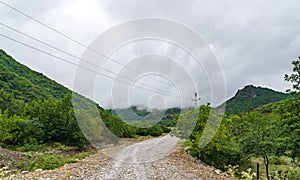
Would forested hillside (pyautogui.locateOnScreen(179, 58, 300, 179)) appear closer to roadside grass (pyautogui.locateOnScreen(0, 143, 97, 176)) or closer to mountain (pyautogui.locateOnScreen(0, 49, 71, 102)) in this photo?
roadside grass (pyautogui.locateOnScreen(0, 143, 97, 176))

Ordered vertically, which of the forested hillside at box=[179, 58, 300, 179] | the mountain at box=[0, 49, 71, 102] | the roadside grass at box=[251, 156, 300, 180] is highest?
the mountain at box=[0, 49, 71, 102]

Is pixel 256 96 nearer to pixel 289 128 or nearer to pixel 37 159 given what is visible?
pixel 289 128

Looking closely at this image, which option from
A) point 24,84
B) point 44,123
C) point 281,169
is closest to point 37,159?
point 44,123

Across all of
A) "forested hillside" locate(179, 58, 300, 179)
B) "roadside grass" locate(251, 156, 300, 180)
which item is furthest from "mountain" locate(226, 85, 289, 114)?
"forested hillside" locate(179, 58, 300, 179)

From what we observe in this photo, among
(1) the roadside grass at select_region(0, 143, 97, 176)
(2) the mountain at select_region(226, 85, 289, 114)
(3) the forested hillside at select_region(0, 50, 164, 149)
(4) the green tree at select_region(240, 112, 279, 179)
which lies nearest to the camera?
(4) the green tree at select_region(240, 112, 279, 179)

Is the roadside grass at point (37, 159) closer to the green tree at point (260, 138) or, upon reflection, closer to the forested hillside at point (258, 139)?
the forested hillside at point (258, 139)

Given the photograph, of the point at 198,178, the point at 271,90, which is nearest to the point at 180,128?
the point at 198,178

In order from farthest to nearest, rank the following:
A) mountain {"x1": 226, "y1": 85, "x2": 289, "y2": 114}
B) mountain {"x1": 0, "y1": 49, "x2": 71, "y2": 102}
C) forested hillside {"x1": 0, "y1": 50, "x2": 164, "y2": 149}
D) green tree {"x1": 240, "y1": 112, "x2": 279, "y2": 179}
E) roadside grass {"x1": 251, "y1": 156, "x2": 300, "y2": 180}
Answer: mountain {"x1": 226, "y1": 85, "x2": 289, "y2": 114}, mountain {"x1": 0, "y1": 49, "x2": 71, "y2": 102}, forested hillside {"x1": 0, "y1": 50, "x2": 164, "y2": 149}, green tree {"x1": 240, "y1": 112, "x2": 279, "y2": 179}, roadside grass {"x1": 251, "y1": 156, "x2": 300, "y2": 180}

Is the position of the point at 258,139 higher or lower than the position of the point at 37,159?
higher

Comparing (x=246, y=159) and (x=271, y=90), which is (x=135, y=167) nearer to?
(x=246, y=159)

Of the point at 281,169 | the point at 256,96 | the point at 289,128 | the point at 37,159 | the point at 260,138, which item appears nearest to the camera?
the point at 289,128

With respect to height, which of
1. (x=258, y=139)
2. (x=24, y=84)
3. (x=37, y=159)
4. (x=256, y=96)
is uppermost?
(x=256, y=96)

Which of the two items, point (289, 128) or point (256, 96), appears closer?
point (289, 128)

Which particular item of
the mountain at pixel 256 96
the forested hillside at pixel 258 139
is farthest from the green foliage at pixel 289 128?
the mountain at pixel 256 96
